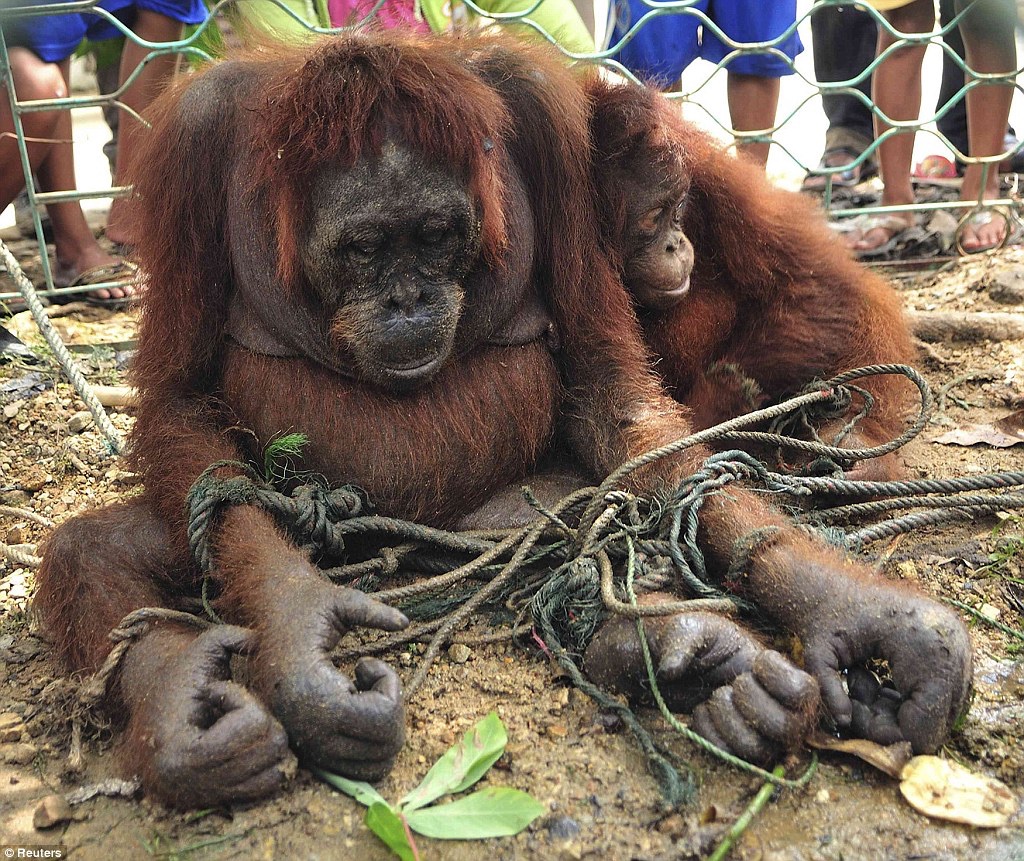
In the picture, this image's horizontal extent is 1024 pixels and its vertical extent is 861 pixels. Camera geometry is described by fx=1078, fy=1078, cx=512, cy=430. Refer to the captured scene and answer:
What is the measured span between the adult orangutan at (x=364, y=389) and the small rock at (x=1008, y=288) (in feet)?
8.92

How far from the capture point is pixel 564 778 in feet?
7.27

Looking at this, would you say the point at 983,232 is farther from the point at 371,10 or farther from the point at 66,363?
the point at 66,363

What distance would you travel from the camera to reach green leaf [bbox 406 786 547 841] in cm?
205

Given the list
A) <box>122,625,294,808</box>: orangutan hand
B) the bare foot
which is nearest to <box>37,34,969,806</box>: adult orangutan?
<box>122,625,294,808</box>: orangutan hand

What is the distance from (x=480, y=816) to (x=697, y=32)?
16.0 feet

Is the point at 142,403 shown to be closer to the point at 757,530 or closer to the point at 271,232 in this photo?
the point at 271,232

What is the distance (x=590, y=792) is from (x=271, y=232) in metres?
1.57

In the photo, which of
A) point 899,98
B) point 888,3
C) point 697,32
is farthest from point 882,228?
point 697,32

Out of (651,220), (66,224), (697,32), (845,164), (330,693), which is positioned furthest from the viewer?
(845,164)

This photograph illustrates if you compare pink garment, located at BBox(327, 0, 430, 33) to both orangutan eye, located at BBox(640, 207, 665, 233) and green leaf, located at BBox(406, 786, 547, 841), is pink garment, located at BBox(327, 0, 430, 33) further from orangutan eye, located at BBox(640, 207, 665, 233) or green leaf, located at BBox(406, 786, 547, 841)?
green leaf, located at BBox(406, 786, 547, 841)

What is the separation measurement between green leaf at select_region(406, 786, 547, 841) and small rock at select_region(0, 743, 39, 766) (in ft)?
3.16

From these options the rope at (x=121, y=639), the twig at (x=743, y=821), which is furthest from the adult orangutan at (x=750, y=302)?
the rope at (x=121, y=639)

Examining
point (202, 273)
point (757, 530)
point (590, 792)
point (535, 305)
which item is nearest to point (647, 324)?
point (535, 305)

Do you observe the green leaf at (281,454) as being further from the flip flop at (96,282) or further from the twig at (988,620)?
the flip flop at (96,282)
